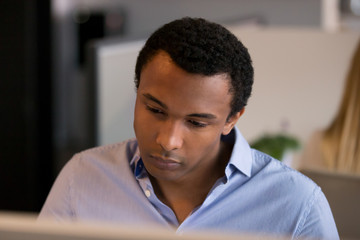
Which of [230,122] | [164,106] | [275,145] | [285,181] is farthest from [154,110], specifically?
[275,145]

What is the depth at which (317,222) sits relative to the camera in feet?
3.31

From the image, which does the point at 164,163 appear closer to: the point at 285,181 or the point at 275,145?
the point at 285,181

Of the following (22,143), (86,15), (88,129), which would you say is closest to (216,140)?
(88,129)

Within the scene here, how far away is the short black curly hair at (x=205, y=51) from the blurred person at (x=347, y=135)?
0.97m

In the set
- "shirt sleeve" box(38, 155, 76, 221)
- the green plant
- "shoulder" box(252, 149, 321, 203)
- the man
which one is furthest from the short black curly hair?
the green plant

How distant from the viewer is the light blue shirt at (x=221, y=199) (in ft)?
3.40

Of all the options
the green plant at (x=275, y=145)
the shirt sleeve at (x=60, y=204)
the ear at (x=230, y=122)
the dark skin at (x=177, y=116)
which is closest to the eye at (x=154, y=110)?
the dark skin at (x=177, y=116)

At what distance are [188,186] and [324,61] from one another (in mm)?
1812

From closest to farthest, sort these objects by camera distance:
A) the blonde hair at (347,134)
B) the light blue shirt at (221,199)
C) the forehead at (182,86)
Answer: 1. the forehead at (182,86)
2. the light blue shirt at (221,199)
3. the blonde hair at (347,134)

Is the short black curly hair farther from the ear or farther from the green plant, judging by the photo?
the green plant

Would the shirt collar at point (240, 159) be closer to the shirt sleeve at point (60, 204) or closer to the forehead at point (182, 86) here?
the forehead at point (182, 86)

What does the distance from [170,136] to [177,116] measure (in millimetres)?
33

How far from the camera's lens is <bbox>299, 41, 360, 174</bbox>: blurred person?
193 centimetres

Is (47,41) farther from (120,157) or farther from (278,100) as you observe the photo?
(120,157)
